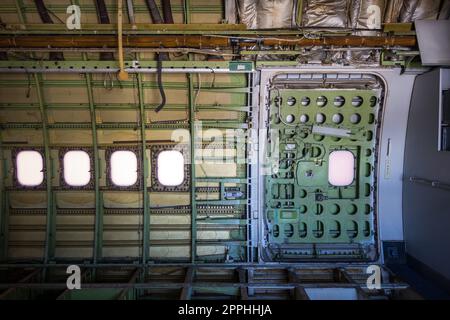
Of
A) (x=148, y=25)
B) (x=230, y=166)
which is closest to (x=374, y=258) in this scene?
(x=230, y=166)

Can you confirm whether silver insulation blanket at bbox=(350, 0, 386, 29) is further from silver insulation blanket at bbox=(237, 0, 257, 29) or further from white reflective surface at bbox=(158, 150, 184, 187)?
white reflective surface at bbox=(158, 150, 184, 187)

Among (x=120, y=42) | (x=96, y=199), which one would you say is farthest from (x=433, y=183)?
(x=96, y=199)

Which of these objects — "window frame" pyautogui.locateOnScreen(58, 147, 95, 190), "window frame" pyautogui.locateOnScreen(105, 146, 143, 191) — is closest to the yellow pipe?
"window frame" pyautogui.locateOnScreen(105, 146, 143, 191)

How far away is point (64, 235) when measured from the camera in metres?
5.96

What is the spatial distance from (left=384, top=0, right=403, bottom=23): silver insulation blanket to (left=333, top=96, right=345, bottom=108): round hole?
1.42 meters

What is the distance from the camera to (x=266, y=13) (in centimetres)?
521

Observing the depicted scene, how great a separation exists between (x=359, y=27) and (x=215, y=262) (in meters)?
4.85

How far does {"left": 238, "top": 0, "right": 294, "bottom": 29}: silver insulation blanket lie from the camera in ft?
16.9

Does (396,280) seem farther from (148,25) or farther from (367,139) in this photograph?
(148,25)

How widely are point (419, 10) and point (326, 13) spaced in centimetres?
153

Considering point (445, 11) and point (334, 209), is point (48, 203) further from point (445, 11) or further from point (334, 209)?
point (445, 11)

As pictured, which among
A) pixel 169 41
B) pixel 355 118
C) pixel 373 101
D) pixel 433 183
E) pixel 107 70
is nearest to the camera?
pixel 433 183

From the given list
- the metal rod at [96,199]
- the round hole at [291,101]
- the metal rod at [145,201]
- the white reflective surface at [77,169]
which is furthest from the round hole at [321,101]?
the white reflective surface at [77,169]

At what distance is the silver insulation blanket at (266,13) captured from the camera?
516cm
